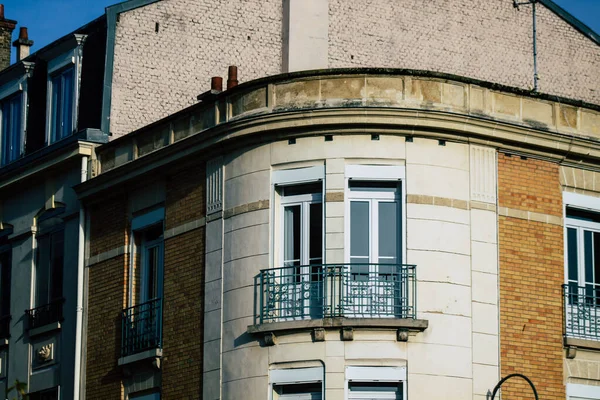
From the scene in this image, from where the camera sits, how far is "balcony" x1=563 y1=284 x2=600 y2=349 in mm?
26656

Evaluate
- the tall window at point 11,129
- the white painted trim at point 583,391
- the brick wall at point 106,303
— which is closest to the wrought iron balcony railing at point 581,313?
the white painted trim at point 583,391

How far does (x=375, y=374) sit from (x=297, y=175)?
11.8 ft

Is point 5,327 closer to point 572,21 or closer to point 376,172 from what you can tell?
point 376,172

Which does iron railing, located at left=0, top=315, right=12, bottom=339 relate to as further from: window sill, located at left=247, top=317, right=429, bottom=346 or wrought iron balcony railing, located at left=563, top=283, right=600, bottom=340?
wrought iron balcony railing, located at left=563, top=283, right=600, bottom=340

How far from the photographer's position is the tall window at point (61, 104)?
106 feet

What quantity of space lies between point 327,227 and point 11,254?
1005 centimetres

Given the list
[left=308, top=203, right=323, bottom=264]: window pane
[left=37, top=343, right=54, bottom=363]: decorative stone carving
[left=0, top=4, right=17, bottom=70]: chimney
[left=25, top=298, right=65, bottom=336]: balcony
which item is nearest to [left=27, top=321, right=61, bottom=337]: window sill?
[left=25, top=298, right=65, bottom=336]: balcony

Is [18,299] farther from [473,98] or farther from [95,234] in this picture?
[473,98]

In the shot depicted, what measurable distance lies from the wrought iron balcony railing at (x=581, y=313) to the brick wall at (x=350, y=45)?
8.63m

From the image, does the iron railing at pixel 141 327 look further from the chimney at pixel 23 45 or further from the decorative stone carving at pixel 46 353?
the chimney at pixel 23 45

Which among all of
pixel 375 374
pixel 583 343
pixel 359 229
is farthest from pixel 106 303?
pixel 583 343

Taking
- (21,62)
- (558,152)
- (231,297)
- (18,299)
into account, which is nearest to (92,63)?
(21,62)

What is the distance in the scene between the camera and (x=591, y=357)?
26703mm

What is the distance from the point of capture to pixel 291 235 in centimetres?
2638
